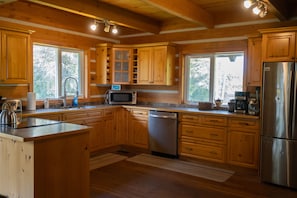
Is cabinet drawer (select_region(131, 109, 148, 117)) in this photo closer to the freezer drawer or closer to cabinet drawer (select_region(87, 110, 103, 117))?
cabinet drawer (select_region(87, 110, 103, 117))

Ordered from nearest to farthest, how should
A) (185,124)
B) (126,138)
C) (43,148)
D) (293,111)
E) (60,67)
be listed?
(43,148)
(293,111)
(185,124)
(60,67)
(126,138)

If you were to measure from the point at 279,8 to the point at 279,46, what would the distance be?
1.81ft

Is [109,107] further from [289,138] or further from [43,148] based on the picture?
[289,138]

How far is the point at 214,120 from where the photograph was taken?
4520 millimetres

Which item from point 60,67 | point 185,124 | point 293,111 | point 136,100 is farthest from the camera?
point 136,100

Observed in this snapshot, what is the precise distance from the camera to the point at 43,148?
254cm

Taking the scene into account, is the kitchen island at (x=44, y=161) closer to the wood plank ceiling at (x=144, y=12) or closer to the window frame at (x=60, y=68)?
the wood plank ceiling at (x=144, y=12)

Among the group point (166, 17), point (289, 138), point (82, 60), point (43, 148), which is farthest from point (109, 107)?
point (289, 138)

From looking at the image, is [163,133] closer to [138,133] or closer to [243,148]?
[138,133]

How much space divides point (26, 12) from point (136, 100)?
276 centimetres

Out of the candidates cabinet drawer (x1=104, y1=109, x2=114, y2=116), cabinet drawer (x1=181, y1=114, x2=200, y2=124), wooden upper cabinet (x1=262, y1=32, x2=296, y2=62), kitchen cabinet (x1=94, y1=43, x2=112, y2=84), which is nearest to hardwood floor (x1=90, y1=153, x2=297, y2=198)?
cabinet drawer (x1=181, y1=114, x2=200, y2=124)

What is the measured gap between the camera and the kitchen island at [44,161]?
2496 mm

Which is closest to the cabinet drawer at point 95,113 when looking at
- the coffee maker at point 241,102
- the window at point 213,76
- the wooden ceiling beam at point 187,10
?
the window at point 213,76

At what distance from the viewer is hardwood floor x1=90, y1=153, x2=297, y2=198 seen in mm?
3502
